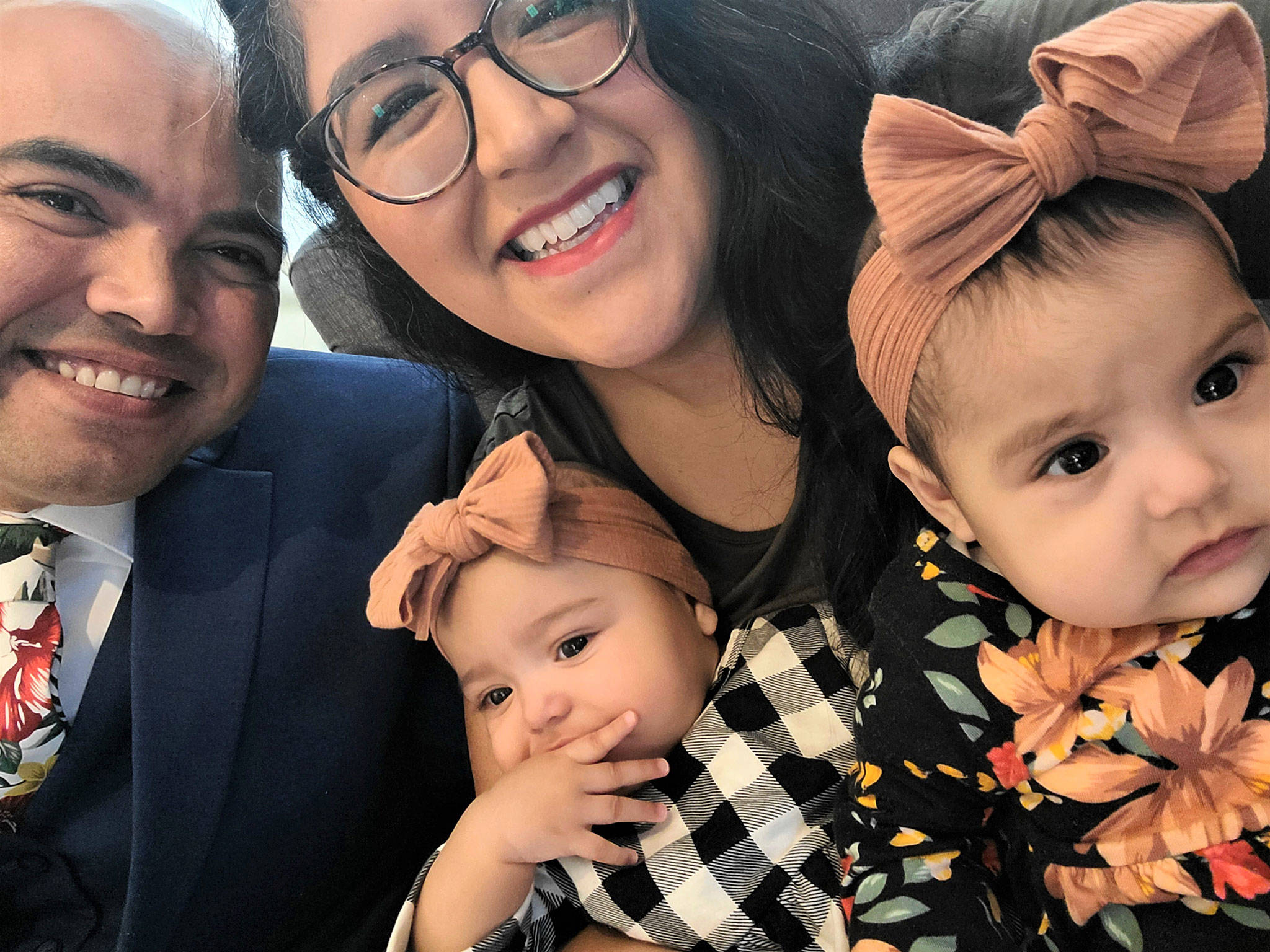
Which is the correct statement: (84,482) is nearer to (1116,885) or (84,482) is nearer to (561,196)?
(561,196)

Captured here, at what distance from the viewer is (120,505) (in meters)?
1.43

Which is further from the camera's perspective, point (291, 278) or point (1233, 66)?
point (291, 278)

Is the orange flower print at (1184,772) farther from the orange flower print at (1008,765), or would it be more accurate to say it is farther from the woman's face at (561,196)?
the woman's face at (561,196)

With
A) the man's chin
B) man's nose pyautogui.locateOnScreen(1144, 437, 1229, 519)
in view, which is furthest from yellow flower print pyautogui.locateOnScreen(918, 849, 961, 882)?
the man's chin

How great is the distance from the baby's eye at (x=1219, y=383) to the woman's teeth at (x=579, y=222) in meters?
0.67

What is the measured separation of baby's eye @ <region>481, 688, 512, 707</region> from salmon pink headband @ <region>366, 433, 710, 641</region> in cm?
14

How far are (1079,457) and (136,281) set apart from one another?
1.18 m

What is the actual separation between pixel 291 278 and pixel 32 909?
133 centimetres

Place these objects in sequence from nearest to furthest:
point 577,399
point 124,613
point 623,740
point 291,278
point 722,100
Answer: point 722,100 → point 623,740 → point 124,613 → point 577,399 → point 291,278

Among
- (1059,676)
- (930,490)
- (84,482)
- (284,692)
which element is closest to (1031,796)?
(1059,676)

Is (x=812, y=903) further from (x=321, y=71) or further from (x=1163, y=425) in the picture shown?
(x=321, y=71)

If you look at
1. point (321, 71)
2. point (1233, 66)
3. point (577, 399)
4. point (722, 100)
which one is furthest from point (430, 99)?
point (1233, 66)

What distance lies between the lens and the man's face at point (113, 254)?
1189 millimetres

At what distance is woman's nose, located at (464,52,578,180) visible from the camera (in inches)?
40.4
